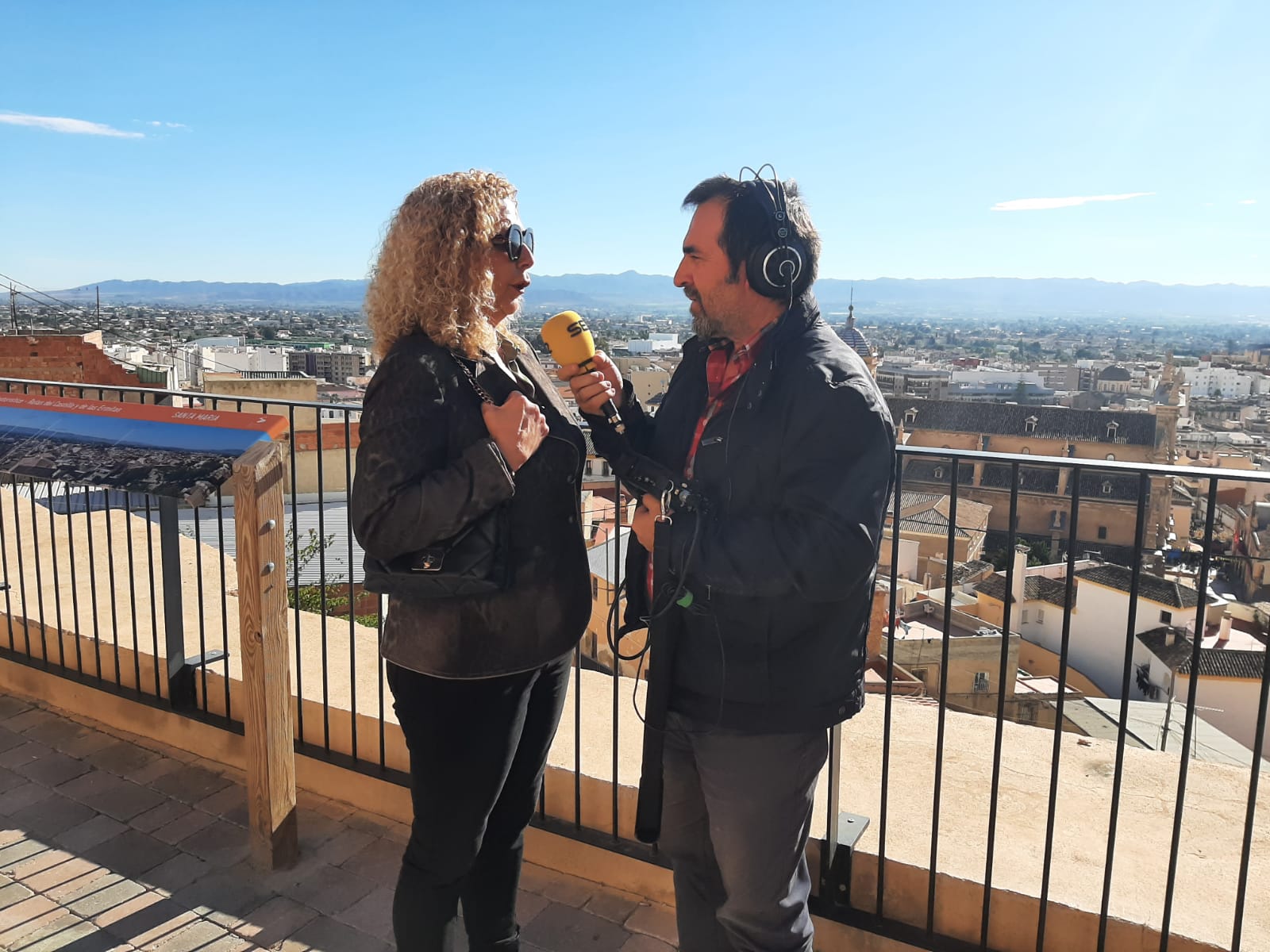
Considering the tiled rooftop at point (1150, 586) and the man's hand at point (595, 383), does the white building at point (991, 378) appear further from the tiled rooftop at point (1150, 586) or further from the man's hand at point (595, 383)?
the man's hand at point (595, 383)

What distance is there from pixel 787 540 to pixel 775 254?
0.58 m

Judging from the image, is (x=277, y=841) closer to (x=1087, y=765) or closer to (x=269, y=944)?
(x=269, y=944)

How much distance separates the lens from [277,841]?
9.16 ft

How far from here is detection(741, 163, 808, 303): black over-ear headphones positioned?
178 cm

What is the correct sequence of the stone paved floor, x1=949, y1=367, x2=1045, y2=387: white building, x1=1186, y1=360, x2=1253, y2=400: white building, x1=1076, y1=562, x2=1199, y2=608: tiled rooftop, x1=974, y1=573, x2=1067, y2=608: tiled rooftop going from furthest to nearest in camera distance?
x1=1186, y1=360, x2=1253, y2=400: white building, x1=949, y1=367, x2=1045, y2=387: white building, x1=974, y1=573, x2=1067, y2=608: tiled rooftop, x1=1076, y1=562, x2=1199, y2=608: tiled rooftop, the stone paved floor

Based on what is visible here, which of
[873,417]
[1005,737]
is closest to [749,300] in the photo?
[873,417]

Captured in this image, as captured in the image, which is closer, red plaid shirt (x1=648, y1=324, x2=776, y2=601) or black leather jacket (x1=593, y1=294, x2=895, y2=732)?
black leather jacket (x1=593, y1=294, x2=895, y2=732)

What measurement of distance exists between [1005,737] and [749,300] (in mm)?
2453

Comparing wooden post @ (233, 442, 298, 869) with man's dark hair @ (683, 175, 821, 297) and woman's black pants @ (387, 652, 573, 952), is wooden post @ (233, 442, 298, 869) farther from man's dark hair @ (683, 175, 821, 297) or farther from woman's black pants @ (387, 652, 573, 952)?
man's dark hair @ (683, 175, 821, 297)

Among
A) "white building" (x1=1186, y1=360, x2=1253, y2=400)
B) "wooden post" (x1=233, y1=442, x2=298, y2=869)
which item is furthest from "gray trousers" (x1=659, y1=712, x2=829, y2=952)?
"white building" (x1=1186, y1=360, x2=1253, y2=400)

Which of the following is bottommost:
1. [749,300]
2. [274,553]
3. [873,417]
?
[274,553]

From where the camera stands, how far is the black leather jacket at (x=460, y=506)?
5.90ft

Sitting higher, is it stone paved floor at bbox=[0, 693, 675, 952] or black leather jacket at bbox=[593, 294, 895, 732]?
black leather jacket at bbox=[593, 294, 895, 732]

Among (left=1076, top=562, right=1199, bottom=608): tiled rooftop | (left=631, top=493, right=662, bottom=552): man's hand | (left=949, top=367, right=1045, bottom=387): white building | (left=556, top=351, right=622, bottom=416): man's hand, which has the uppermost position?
(left=556, top=351, right=622, bottom=416): man's hand
